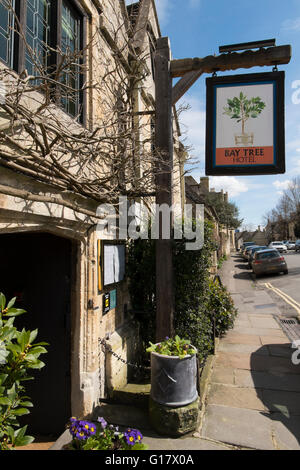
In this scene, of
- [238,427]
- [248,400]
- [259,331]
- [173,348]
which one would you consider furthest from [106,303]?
[259,331]

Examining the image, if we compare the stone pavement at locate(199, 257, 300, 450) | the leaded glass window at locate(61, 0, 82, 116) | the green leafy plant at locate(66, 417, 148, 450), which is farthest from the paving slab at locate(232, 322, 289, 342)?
the leaded glass window at locate(61, 0, 82, 116)

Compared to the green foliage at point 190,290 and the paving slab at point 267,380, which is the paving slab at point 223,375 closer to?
the paving slab at point 267,380

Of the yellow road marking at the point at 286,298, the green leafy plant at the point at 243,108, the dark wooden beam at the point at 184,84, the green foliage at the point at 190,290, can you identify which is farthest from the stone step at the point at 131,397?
the yellow road marking at the point at 286,298

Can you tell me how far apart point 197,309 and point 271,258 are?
44.2 ft

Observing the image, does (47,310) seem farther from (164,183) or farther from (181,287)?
(164,183)

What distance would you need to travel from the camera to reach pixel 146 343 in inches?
232

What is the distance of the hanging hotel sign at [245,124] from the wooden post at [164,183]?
2.00 feet

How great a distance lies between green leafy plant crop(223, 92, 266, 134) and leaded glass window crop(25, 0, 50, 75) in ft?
8.39

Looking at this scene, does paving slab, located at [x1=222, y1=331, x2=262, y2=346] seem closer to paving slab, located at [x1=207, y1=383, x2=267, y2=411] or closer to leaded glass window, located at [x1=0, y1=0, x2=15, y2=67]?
paving slab, located at [x1=207, y1=383, x2=267, y2=411]

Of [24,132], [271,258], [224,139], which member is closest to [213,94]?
[224,139]

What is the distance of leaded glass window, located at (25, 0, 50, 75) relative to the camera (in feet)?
11.5
